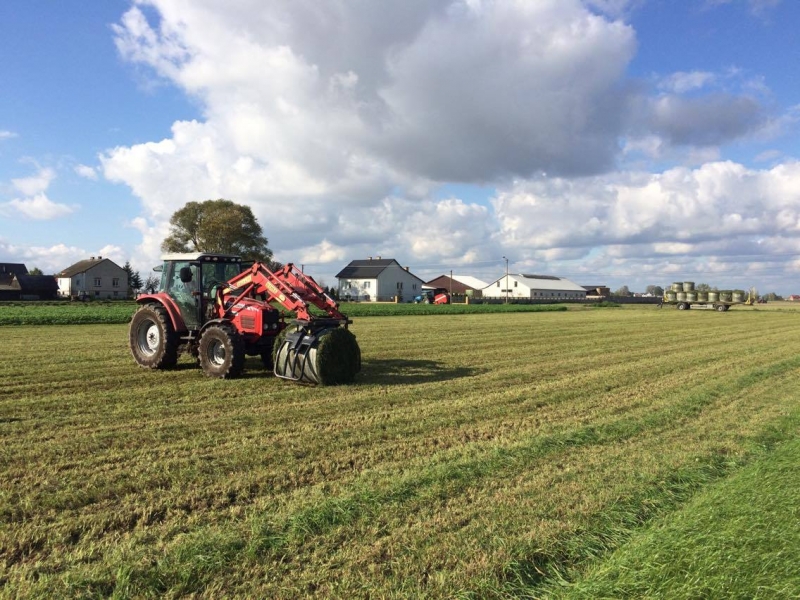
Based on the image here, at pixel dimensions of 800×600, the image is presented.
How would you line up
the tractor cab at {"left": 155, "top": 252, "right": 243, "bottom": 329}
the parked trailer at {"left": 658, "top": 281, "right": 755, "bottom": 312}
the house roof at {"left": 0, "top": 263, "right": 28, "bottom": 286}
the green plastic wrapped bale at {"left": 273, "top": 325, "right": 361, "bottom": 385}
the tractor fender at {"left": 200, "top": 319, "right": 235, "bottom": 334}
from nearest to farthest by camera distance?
the green plastic wrapped bale at {"left": 273, "top": 325, "right": 361, "bottom": 385} → the tractor fender at {"left": 200, "top": 319, "right": 235, "bottom": 334} → the tractor cab at {"left": 155, "top": 252, "right": 243, "bottom": 329} → the parked trailer at {"left": 658, "top": 281, "right": 755, "bottom": 312} → the house roof at {"left": 0, "top": 263, "right": 28, "bottom": 286}

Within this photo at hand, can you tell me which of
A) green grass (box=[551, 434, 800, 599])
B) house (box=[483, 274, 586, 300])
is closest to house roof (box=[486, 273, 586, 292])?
house (box=[483, 274, 586, 300])

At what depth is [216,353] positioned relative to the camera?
448 inches

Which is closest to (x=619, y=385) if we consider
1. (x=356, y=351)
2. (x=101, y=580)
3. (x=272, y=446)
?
(x=356, y=351)

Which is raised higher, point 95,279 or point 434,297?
point 95,279

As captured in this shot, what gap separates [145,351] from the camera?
1283 cm

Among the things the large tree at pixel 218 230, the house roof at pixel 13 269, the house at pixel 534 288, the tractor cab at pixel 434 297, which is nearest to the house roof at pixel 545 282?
the house at pixel 534 288

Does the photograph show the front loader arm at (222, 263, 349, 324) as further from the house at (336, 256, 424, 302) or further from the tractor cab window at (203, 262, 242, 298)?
the house at (336, 256, 424, 302)

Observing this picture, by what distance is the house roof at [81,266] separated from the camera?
80.8 meters

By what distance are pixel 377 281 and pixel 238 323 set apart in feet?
244

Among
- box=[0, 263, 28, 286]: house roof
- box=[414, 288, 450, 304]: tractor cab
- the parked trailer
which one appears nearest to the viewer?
the parked trailer

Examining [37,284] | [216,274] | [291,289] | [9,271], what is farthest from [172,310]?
[9,271]

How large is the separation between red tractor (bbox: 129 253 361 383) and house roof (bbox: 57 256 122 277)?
256 ft

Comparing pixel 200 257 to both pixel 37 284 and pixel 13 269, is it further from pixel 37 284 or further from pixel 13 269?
pixel 13 269

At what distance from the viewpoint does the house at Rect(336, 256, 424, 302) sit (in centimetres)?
8600
